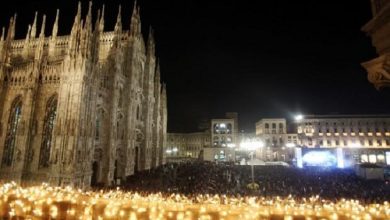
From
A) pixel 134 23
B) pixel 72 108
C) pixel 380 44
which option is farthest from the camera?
pixel 134 23

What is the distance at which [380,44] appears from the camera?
4195 millimetres

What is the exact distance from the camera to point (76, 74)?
89.6ft

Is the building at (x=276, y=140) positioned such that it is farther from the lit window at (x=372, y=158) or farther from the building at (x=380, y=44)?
the building at (x=380, y=44)

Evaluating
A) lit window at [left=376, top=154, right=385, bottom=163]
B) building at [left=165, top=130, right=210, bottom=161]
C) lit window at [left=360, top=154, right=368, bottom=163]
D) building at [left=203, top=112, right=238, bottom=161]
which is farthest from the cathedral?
lit window at [left=376, top=154, right=385, bottom=163]

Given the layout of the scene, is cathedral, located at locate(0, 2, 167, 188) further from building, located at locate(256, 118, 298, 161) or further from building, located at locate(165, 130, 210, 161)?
building, located at locate(256, 118, 298, 161)

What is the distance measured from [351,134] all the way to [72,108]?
71649 mm

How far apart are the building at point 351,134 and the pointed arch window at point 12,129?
65.7m

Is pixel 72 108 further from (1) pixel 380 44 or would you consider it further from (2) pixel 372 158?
(2) pixel 372 158

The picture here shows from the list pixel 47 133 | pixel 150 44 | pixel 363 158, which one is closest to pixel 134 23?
pixel 150 44

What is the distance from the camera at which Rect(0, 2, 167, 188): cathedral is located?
2620 centimetres

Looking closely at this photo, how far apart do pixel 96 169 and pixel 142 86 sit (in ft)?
68.3

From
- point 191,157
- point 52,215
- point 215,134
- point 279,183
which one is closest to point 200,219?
point 52,215

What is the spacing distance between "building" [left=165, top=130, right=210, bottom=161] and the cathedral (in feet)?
153

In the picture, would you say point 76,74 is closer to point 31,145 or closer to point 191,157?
point 31,145
